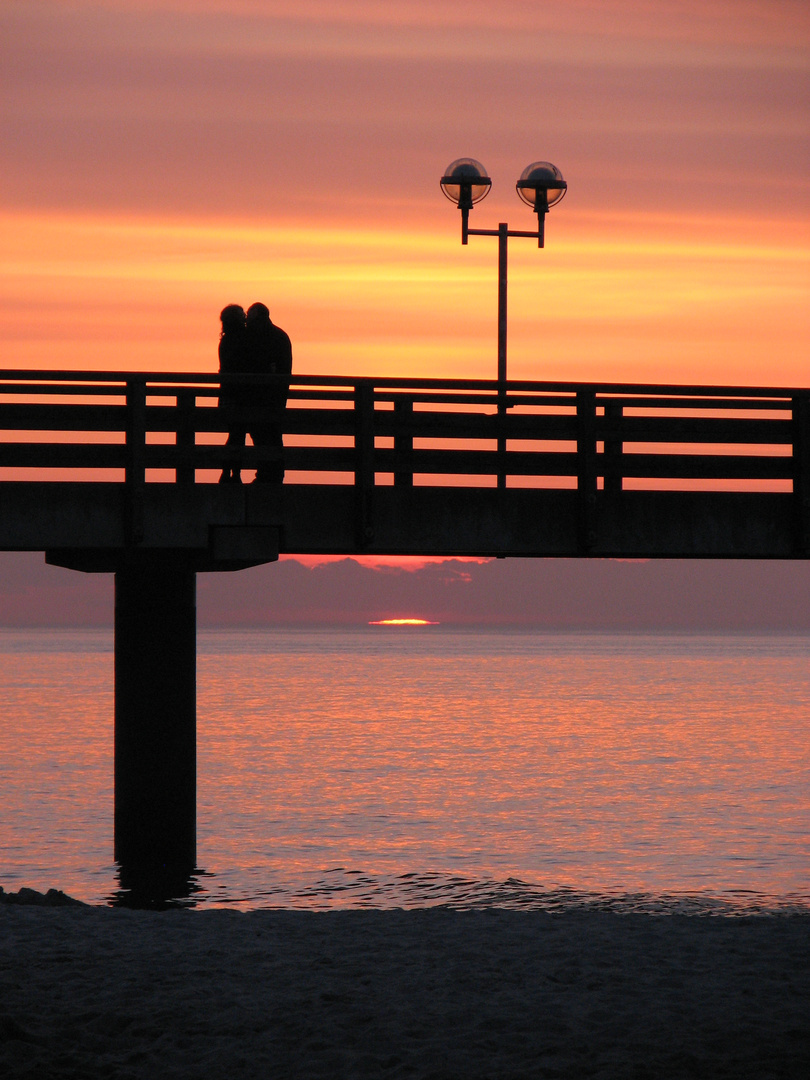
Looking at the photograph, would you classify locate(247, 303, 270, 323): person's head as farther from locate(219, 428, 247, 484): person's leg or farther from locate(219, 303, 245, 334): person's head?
locate(219, 428, 247, 484): person's leg

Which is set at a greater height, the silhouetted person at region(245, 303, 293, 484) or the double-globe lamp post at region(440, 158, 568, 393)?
the double-globe lamp post at region(440, 158, 568, 393)

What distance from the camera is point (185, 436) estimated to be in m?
13.3

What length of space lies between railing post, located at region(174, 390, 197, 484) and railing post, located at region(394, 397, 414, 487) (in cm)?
196

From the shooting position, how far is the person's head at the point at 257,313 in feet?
45.0

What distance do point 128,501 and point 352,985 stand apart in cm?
490

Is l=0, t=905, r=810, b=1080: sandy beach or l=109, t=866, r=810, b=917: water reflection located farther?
l=109, t=866, r=810, b=917: water reflection

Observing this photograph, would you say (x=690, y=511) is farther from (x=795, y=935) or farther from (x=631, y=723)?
(x=631, y=723)

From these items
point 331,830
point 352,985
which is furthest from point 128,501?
point 331,830

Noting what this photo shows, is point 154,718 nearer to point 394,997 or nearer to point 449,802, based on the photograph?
point 394,997

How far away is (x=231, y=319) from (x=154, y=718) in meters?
4.23

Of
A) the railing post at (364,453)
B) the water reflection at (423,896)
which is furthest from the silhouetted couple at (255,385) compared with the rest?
the water reflection at (423,896)

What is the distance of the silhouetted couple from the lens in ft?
43.6

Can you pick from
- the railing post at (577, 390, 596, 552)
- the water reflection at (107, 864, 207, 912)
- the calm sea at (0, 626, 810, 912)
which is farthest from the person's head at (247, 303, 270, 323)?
the calm sea at (0, 626, 810, 912)

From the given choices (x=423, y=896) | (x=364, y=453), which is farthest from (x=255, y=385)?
(x=423, y=896)
